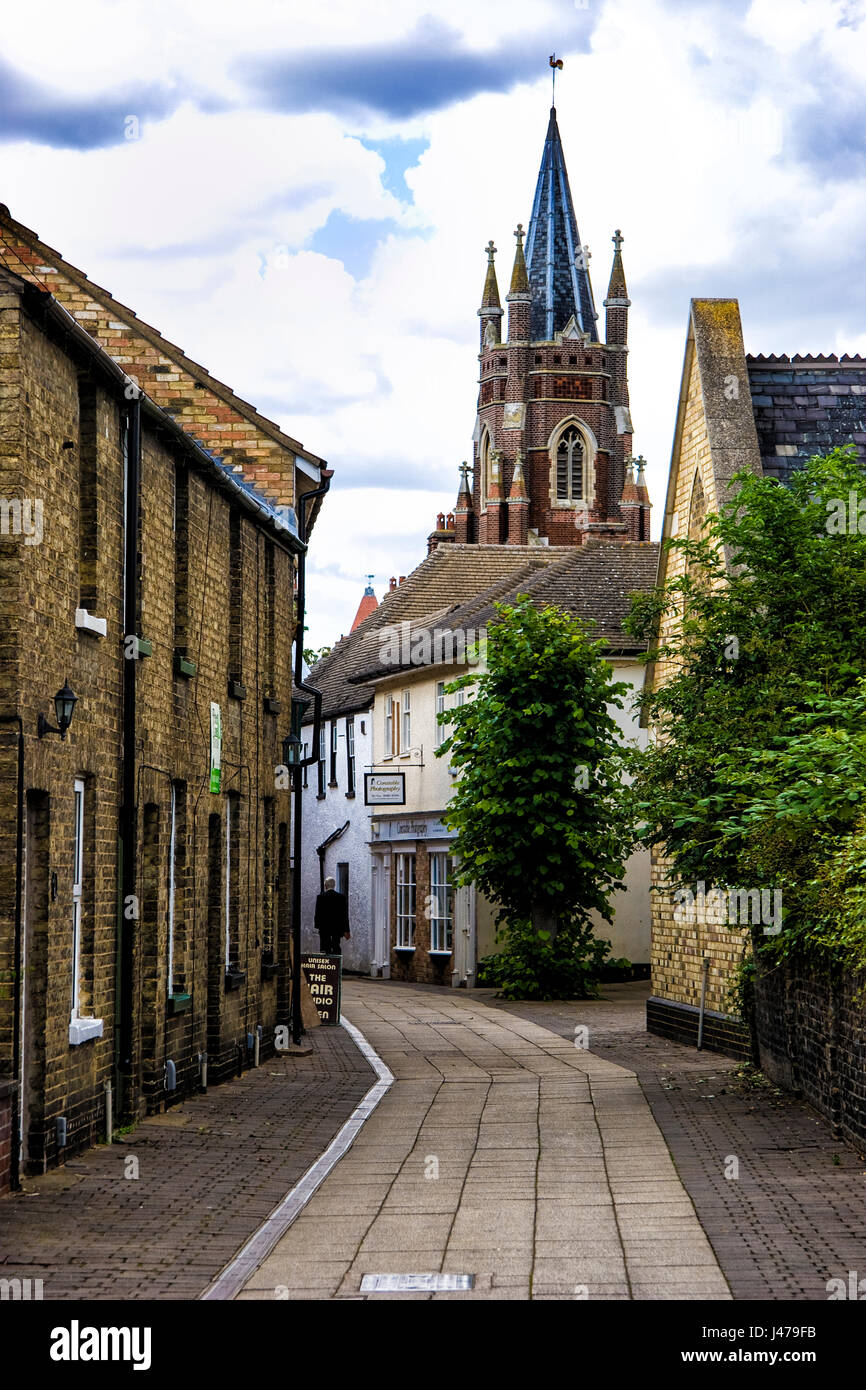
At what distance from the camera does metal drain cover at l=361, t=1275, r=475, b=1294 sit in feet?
26.4

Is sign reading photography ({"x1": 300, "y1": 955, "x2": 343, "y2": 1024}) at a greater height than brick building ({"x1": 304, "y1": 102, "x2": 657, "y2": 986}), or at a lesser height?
lesser

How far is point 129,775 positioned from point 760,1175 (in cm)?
540

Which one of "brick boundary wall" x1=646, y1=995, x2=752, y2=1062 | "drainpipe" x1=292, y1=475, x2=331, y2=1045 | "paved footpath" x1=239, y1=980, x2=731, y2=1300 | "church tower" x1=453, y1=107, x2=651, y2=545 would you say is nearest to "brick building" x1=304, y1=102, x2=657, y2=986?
"brick boundary wall" x1=646, y1=995, x2=752, y2=1062

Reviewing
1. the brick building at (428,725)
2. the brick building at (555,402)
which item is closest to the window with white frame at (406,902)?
the brick building at (428,725)

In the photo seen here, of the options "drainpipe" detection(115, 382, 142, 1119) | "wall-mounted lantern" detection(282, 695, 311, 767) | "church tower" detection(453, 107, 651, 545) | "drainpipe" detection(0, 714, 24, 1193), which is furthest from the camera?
"church tower" detection(453, 107, 651, 545)

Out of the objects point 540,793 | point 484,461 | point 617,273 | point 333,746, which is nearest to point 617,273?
point 617,273

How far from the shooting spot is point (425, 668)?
1499 inches

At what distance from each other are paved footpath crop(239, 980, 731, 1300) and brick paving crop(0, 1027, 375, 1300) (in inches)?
14.0

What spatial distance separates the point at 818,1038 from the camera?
14.1m

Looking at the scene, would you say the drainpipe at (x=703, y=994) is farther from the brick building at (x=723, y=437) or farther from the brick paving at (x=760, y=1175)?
the brick paving at (x=760, y=1175)

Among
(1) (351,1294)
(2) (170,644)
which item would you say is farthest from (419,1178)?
(2) (170,644)

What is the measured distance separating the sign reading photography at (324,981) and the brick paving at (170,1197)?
283 inches

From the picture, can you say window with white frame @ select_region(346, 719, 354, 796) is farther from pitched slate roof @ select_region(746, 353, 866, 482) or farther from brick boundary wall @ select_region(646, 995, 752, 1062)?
pitched slate roof @ select_region(746, 353, 866, 482)
